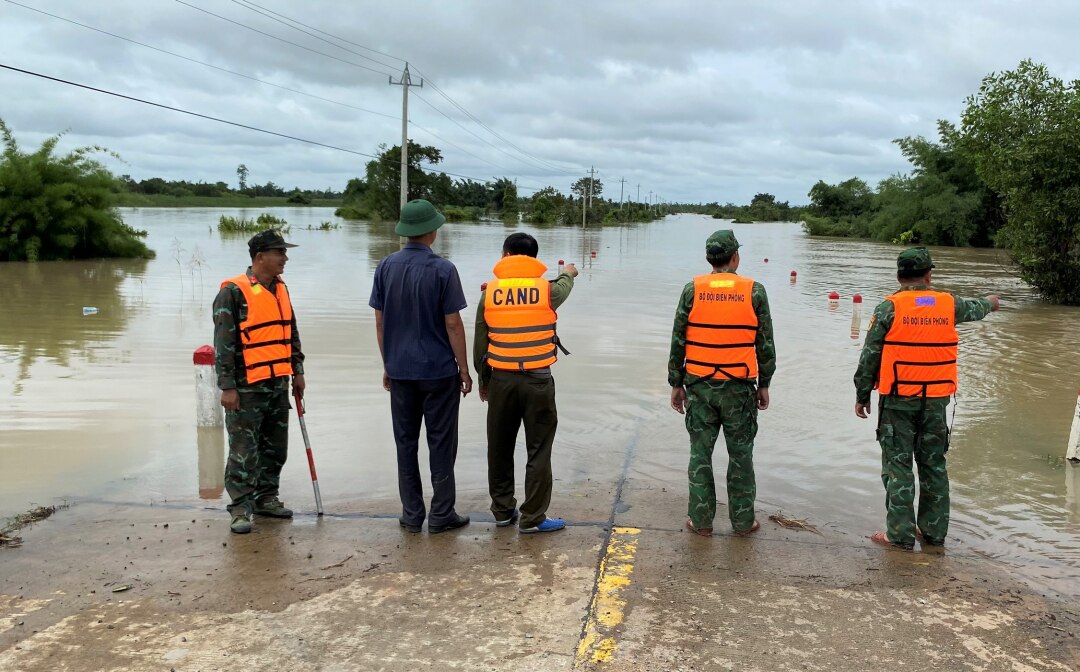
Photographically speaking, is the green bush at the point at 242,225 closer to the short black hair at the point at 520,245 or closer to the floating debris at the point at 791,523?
the short black hair at the point at 520,245

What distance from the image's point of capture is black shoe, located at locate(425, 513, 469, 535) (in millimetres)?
4895

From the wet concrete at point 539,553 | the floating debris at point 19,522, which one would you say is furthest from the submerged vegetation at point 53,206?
the floating debris at point 19,522

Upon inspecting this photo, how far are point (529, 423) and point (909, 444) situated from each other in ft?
7.65

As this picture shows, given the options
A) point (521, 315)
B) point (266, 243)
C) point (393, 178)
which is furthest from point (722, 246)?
point (393, 178)

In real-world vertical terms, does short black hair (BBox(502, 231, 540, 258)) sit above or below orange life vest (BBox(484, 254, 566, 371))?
above

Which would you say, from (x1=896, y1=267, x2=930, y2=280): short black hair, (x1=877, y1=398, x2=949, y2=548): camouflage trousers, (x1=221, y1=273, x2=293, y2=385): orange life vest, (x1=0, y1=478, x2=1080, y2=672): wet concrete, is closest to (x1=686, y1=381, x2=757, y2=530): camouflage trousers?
(x1=0, y1=478, x2=1080, y2=672): wet concrete

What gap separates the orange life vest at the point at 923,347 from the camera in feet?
15.8

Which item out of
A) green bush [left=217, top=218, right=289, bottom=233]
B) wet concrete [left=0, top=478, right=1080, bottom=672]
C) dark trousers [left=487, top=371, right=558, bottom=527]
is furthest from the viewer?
green bush [left=217, top=218, right=289, bottom=233]

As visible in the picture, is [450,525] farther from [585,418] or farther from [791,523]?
[585,418]

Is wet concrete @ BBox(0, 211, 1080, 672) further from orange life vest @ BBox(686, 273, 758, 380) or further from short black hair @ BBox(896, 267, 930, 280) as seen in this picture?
short black hair @ BBox(896, 267, 930, 280)

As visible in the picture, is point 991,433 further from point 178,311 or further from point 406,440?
point 178,311

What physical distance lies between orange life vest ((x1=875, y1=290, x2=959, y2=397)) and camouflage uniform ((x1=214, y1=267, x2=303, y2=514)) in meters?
3.86

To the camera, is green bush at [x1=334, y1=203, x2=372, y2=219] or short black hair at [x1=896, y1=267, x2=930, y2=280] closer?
short black hair at [x1=896, y1=267, x2=930, y2=280]

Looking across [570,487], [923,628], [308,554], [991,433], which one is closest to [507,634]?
[308,554]
